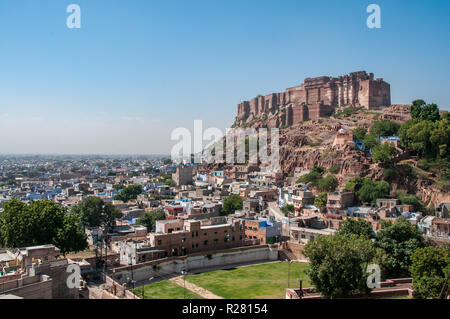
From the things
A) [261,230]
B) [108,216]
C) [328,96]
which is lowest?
[261,230]

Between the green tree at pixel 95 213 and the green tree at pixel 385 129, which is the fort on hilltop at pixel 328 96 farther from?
the green tree at pixel 95 213

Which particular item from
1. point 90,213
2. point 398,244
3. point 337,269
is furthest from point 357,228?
point 90,213

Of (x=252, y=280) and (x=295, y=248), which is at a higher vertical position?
(x=295, y=248)

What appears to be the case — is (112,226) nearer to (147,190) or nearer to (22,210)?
(22,210)

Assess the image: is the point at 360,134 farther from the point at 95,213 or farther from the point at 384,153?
the point at 95,213

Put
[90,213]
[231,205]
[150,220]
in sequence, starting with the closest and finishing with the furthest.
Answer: [150,220]
[90,213]
[231,205]

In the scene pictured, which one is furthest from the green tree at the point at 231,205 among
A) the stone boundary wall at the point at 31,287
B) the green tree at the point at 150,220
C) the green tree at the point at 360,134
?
the stone boundary wall at the point at 31,287

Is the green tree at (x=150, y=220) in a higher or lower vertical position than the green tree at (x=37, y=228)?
lower
